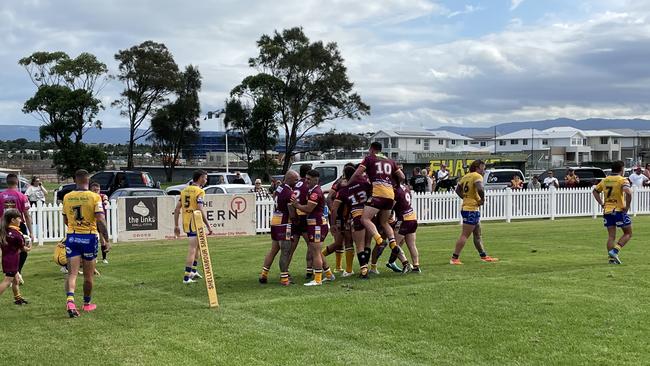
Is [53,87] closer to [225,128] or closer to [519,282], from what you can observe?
[225,128]

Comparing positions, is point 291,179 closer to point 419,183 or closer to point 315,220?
point 315,220

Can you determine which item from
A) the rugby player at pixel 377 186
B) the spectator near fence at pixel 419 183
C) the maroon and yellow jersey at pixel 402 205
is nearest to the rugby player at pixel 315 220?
the rugby player at pixel 377 186

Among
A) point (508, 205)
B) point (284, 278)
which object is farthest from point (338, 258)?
point (508, 205)

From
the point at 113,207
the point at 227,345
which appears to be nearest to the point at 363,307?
the point at 227,345

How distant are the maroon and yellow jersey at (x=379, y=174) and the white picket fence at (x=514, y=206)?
9300mm

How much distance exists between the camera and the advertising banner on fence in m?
17.2

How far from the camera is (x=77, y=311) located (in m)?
7.64

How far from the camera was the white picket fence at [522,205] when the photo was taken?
2064 cm

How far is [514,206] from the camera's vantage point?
72.3 ft

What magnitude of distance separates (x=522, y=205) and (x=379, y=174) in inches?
557

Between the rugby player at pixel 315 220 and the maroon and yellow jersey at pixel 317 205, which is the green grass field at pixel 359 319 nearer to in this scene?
the rugby player at pixel 315 220

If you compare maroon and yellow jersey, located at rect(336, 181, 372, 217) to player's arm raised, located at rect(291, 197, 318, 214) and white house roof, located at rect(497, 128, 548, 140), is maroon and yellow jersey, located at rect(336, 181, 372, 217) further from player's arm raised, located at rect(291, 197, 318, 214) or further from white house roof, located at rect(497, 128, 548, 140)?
white house roof, located at rect(497, 128, 548, 140)

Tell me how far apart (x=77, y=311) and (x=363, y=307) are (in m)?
3.62

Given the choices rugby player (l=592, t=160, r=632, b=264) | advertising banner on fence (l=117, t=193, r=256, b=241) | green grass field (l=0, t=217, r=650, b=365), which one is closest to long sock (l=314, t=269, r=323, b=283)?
green grass field (l=0, t=217, r=650, b=365)
